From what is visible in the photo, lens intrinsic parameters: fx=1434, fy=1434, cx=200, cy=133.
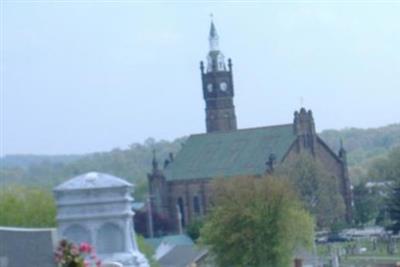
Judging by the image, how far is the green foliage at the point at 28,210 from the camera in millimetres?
44500

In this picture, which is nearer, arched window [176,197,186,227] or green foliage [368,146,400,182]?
green foliage [368,146,400,182]

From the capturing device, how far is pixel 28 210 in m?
46.4

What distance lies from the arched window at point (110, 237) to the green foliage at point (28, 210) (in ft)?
55.2

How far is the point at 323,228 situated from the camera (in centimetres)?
8694

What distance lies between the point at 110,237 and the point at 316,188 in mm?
61382

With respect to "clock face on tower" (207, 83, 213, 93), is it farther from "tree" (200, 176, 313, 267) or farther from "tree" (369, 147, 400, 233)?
"tree" (200, 176, 313, 267)

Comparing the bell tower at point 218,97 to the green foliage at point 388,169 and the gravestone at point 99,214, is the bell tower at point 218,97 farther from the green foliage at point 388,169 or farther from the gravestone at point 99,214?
the gravestone at point 99,214

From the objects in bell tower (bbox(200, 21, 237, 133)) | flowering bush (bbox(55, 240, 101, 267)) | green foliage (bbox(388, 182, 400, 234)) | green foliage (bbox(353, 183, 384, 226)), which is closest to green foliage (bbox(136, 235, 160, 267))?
green foliage (bbox(388, 182, 400, 234))

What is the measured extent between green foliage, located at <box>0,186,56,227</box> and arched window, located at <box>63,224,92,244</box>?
16585mm

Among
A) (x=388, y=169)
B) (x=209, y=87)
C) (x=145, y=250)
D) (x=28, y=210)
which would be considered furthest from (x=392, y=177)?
(x=28, y=210)

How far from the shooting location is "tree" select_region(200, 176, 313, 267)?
50844 millimetres

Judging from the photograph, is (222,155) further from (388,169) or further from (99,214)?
(99,214)

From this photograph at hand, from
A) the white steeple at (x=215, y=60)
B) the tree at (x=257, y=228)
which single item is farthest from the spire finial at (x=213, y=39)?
the tree at (x=257, y=228)

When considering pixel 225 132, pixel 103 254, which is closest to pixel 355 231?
pixel 225 132
